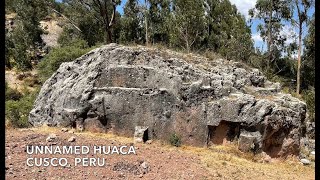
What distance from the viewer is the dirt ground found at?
8.99 meters

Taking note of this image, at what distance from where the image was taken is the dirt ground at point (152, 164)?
8992 millimetres

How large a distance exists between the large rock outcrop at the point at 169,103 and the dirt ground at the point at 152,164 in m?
0.64

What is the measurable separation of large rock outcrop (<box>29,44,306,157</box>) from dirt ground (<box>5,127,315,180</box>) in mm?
645

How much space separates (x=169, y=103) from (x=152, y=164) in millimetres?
3693

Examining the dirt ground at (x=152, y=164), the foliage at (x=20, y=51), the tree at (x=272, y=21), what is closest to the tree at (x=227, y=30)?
the tree at (x=272, y=21)

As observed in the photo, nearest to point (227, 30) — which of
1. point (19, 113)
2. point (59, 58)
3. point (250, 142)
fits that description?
point (59, 58)

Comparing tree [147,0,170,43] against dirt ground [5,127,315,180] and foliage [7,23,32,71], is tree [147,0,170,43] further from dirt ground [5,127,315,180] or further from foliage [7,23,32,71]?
dirt ground [5,127,315,180]

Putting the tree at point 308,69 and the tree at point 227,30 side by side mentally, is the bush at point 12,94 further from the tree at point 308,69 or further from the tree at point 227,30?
the tree at point 308,69

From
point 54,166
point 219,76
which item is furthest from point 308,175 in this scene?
point 54,166

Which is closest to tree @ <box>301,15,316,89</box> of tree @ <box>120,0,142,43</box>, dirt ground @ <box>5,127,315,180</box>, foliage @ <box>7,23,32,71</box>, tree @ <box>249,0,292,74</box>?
tree @ <box>249,0,292,74</box>

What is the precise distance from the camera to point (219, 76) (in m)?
13.9

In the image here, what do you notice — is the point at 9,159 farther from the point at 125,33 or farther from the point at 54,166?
the point at 125,33

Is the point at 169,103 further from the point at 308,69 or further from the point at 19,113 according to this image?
the point at 308,69

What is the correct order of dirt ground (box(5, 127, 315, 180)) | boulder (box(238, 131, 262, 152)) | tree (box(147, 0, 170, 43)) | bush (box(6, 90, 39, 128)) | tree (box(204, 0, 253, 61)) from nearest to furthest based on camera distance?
dirt ground (box(5, 127, 315, 180)) → boulder (box(238, 131, 262, 152)) → bush (box(6, 90, 39, 128)) → tree (box(204, 0, 253, 61)) → tree (box(147, 0, 170, 43))
